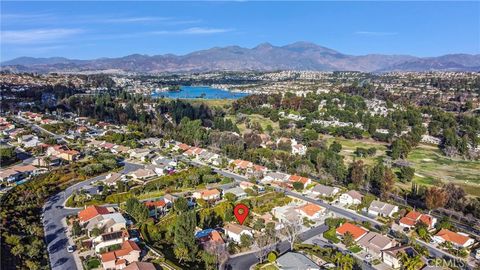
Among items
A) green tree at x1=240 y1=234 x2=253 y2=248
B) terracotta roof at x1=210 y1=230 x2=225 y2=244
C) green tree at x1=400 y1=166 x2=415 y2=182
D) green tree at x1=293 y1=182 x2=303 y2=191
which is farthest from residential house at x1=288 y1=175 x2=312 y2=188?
terracotta roof at x1=210 y1=230 x2=225 y2=244

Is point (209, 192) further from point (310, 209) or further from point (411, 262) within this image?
point (411, 262)

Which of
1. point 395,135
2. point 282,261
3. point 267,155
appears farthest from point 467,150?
point 282,261

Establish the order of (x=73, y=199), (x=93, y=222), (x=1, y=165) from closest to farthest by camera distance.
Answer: (x=93, y=222) < (x=73, y=199) < (x=1, y=165)

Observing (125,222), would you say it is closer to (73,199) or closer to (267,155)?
(73,199)

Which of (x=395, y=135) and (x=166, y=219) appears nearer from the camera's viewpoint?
(x=166, y=219)

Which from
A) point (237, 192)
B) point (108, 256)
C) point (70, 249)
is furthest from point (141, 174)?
point (108, 256)
